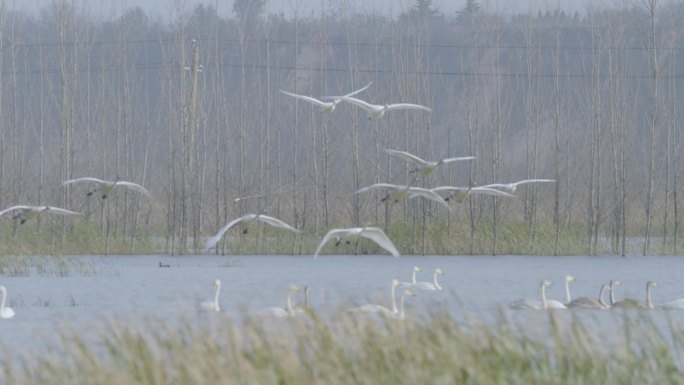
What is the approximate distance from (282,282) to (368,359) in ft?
57.9

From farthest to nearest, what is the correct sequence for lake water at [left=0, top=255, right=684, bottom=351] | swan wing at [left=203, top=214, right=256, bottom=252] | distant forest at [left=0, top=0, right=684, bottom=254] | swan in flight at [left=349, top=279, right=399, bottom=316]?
distant forest at [left=0, top=0, right=684, bottom=254] < lake water at [left=0, top=255, right=684, bottom=351] < swan wing at [left=203, top=214, right=256, bottom=252] < swan in flight at [left=349, top=279, right=399, bottom=316]

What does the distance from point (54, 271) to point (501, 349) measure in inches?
763

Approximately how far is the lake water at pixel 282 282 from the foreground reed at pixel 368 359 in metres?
6.19

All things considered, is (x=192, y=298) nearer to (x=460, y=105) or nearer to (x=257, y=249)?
(x=257, y=249)

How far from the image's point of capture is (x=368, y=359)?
11.2 metres

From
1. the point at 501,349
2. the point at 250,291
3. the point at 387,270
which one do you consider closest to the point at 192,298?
the point at 250,291

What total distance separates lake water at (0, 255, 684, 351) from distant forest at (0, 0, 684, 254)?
1.92m

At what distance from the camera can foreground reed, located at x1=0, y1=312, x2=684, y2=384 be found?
10594mm

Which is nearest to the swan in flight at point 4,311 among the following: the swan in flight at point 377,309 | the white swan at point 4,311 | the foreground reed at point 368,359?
the white swan at point 4,311

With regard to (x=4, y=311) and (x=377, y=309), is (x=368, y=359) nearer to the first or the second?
(x=377, y=309)

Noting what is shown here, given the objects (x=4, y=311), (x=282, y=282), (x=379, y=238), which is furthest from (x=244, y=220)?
(x=282, y=282)

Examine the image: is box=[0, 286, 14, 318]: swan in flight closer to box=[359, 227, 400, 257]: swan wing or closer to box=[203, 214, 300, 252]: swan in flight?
box=[203, 214, 300, 252]: swan in flight

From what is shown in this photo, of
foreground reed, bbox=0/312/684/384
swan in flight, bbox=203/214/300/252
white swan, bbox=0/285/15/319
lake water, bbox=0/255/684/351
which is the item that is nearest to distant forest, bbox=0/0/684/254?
lake water, bbox=0/255/684/351

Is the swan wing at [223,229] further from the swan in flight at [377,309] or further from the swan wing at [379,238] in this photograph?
the swan in flight at [377,309]
